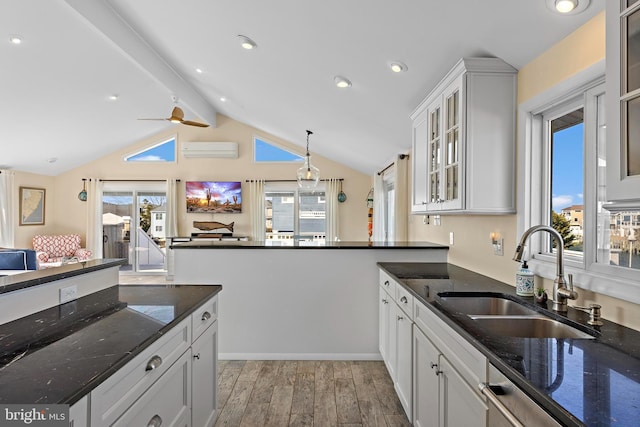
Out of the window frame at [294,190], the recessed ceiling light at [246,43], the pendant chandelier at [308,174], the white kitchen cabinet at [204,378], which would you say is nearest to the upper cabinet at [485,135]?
the white kitchen cabinet at [204,378]

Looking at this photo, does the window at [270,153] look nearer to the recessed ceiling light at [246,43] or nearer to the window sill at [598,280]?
the recessed ceiling light at [246,43]

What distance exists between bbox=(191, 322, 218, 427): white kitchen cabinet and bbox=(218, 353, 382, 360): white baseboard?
3.75 ft

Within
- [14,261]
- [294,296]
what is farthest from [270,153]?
[294,296]

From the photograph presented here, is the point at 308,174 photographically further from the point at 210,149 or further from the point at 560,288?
the point at 560,288

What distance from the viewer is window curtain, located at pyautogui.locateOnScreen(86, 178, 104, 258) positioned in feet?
27.0

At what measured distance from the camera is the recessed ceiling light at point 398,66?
2.57 meters

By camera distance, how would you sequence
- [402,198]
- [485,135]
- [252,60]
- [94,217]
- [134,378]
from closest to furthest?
1. [134,378]
2. [485,135]
3. [252,60]
4. [402,198]
5. [94,217]

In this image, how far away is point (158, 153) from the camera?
8398 mm

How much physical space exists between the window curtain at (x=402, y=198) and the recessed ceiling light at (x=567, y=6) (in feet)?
9.16

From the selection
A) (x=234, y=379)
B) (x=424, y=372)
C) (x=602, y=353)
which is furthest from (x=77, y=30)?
(x=602, y=353)

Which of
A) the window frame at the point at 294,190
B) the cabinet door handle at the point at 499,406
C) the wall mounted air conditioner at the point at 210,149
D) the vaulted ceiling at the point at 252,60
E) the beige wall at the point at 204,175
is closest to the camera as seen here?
the cabinet door handle at the point at 499,406

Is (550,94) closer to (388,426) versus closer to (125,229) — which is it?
(388,426)

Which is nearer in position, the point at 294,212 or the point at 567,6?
the point at 567,6

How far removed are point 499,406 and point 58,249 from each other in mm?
9092
